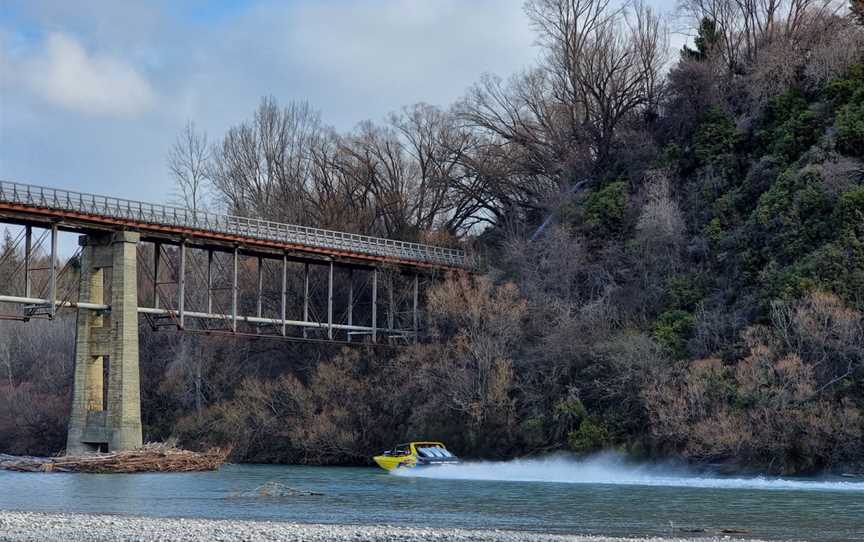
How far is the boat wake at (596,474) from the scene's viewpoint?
55.2 m

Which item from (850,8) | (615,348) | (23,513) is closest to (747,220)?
(615,348)

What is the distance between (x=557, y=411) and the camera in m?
69.6

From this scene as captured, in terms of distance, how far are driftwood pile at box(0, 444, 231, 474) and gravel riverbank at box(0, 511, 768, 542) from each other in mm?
28388

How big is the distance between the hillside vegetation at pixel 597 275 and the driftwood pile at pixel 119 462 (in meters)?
16.1

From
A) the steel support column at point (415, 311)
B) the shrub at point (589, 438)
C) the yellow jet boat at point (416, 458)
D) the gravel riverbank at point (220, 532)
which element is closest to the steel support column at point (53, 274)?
the yellow jet boat at point (416, 458)

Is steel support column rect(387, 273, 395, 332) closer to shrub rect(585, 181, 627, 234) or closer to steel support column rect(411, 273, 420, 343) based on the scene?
steel support column rect(411, 273, 420, 343)

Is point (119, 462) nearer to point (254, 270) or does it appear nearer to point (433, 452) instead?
point (433, 452)

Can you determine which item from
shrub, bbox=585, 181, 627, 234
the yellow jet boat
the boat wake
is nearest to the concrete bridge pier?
the yellow jet boat

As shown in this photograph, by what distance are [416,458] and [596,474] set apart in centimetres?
990

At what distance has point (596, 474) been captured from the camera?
63.3 meters

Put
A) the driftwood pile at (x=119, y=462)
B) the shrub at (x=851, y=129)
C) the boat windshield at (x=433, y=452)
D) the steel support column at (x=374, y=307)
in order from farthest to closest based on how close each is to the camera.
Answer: the steel support column at (x=374, y=307) → the shrub at (x=851, y=129) → the driftwood pile at (x=119, y=462) → the boat windshield at (x=433, y=452)

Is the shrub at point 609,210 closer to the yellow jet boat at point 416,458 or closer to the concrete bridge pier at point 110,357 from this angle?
the yellow jet boat at point 416,458

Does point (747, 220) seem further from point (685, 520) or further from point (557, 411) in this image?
point (685, 520)

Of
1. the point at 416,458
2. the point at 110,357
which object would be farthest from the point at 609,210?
the point at 110,357
